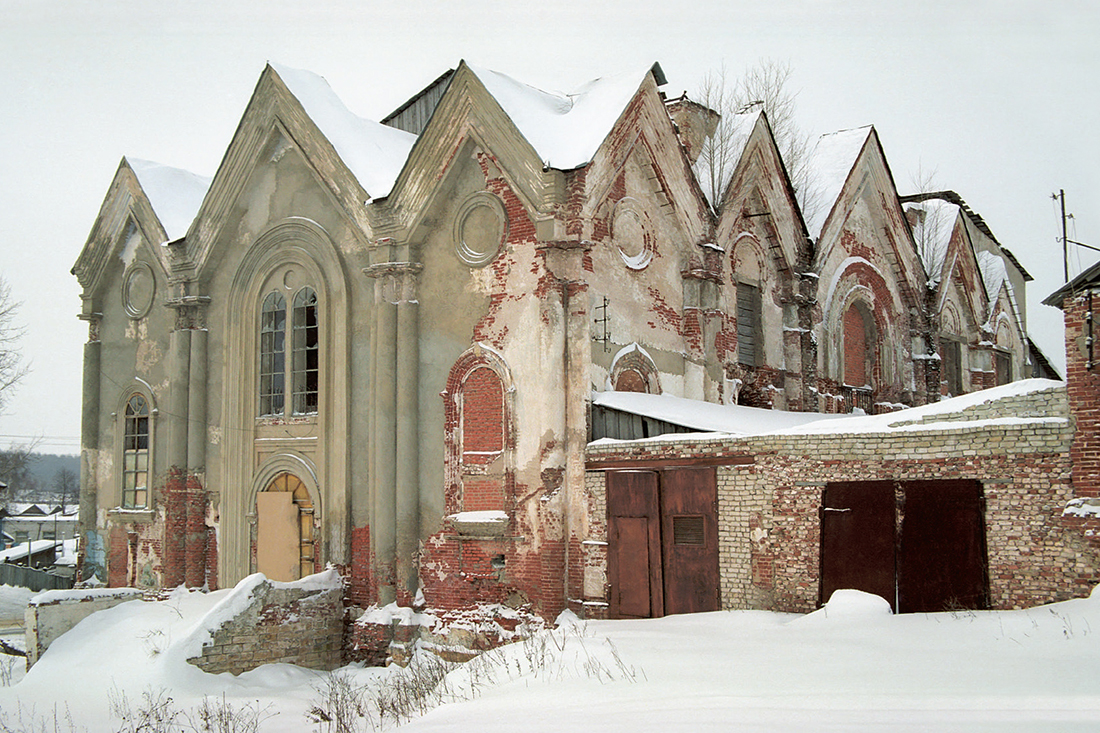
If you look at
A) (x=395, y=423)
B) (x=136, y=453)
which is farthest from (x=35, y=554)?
(x=395, y=423)

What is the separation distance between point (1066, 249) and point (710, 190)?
20.0 ft

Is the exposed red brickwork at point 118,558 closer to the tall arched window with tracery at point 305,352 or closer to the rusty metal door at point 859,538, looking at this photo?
the tall arched window with tracery at point 305,352

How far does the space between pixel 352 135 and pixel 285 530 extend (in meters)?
7.30

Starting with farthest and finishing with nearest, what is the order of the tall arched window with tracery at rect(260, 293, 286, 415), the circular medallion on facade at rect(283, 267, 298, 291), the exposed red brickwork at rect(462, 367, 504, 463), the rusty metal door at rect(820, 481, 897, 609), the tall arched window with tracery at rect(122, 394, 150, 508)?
the tall arched window with tracery at rect(122, 394, 150, 508) < the tall arched window with tracery at rect(260, 293, 286, 415) < the circular medallion on facade at rect(283, 267, 298, 291) < the exposed red brickwork at rect(462, 367, 504, 463) < the rusty metal door at rect(820, 481, 897, 609)

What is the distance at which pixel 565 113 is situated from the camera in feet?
53.9

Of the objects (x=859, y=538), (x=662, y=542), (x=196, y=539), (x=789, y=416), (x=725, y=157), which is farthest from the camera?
(x=725, y=157)

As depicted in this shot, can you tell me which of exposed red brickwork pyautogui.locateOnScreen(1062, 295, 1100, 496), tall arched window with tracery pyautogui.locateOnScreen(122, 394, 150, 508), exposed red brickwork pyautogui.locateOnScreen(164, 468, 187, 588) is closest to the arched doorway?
exposed red brickwork pyautogui.locateOnScreen(164, 468, 187, 588)

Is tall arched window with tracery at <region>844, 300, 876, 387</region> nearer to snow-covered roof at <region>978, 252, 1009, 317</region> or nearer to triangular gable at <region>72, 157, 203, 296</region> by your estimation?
snow-covered roof at <region>978, 252, 1009, 317</region>

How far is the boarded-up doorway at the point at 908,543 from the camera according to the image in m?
10.4

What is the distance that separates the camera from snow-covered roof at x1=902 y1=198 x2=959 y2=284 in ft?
80.0

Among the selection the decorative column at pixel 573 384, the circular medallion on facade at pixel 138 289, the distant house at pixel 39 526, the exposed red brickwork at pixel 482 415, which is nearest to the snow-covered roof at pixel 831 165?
the decorative column at pixel 573 384

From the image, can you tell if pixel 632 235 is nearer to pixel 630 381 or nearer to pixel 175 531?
pixel 630 381

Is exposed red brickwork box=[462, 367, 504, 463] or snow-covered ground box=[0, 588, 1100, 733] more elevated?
exposed red brickwork box=[462, 367, 504, 463]

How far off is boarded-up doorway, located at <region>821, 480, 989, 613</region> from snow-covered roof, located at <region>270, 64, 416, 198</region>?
9303 millimetres
